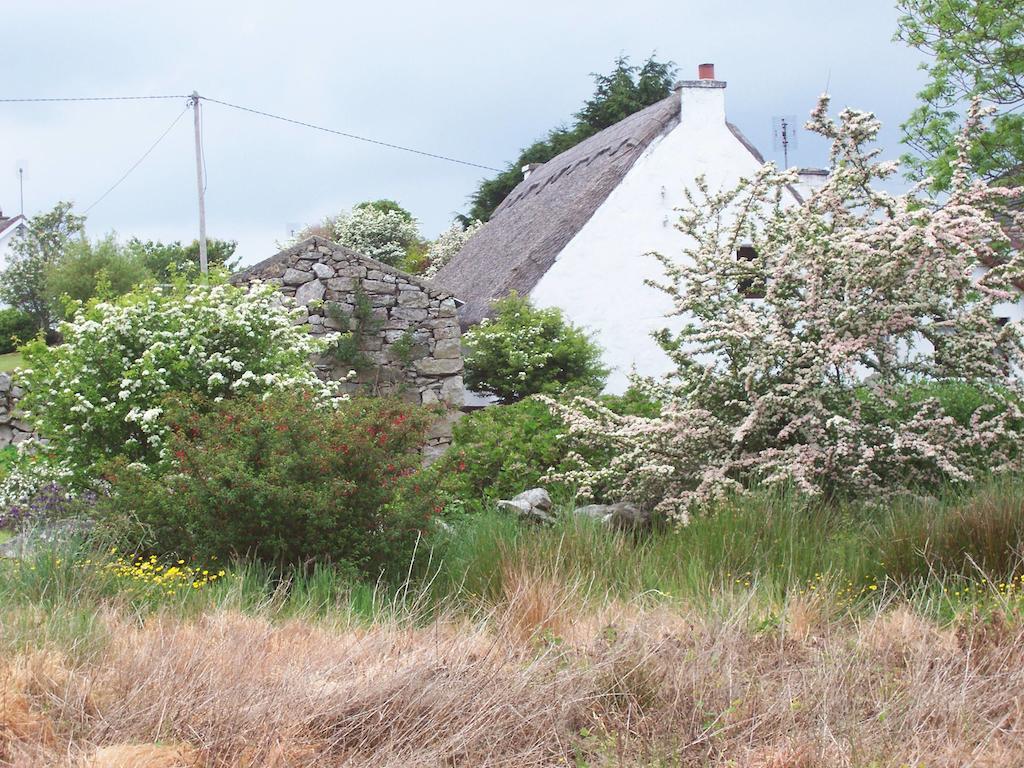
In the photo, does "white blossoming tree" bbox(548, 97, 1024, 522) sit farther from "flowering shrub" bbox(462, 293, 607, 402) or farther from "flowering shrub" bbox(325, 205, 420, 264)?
"flowering shrub" bbox(325, 205, 420, 264)

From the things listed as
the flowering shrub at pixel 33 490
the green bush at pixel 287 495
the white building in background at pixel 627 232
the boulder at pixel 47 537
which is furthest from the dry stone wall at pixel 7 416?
the green bush at pixel 287 495

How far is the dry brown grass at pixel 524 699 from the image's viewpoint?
3.83m

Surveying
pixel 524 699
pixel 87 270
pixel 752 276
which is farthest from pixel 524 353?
pixel 87 270

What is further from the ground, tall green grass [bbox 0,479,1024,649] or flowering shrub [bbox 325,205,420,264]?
flowering shrub [bbox 325,205,420,264]

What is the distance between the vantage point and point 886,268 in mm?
7898

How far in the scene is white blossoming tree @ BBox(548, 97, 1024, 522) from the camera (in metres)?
7.70

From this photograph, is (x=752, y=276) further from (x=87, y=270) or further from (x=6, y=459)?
(x=87, y=270)

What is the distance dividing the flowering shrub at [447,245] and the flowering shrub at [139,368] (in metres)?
18.9

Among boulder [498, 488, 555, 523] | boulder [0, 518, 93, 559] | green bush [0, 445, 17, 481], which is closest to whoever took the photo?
boulder [0, 518, 93, 559]

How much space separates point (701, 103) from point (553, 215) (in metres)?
3.09

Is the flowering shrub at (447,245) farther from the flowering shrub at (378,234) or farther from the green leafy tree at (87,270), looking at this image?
the green leafy tree at (87,270)

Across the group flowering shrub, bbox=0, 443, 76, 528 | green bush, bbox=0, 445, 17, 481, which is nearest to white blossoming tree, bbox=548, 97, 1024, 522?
flowering shrub, bbox=0, 443, 76, 528

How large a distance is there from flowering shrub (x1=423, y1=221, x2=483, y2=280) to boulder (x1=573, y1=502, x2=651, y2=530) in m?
20.8

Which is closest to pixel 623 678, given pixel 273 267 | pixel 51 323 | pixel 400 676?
pixel 400 676
